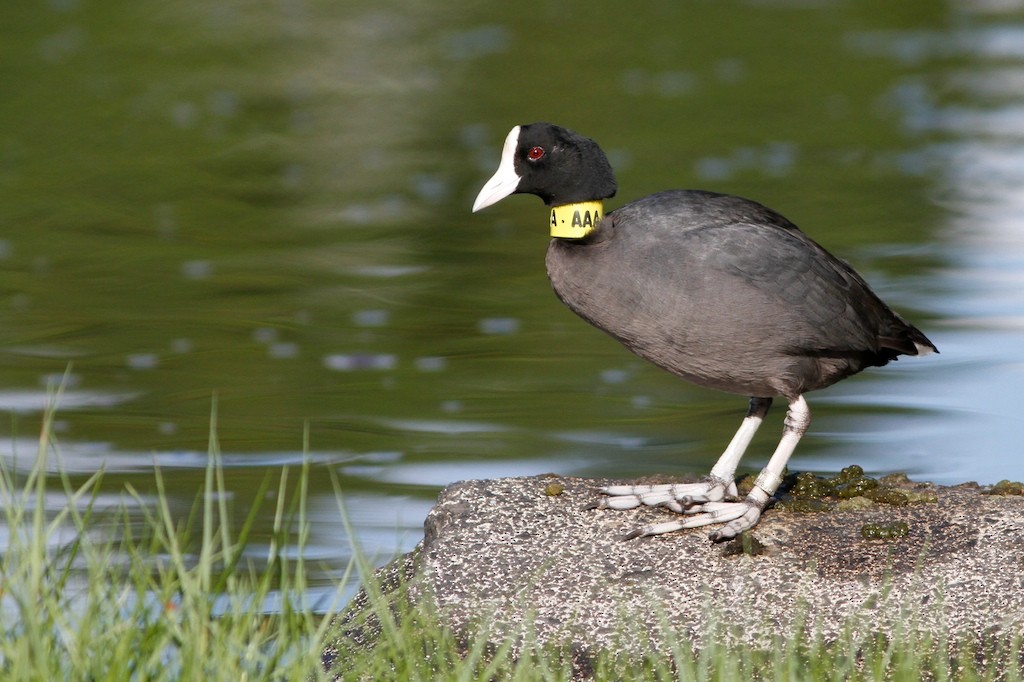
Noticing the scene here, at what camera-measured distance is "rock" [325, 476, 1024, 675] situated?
495 cm

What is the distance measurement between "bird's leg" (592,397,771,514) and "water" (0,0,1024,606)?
861 mm

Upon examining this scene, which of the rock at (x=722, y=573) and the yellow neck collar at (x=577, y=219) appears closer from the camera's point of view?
the rock at (x=722, y=573)

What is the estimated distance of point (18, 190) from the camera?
1296cm

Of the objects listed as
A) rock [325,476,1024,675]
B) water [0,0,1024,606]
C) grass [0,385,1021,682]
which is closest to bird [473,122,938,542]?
rock [325,476,1024,675]

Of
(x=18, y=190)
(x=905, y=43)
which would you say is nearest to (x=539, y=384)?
→ (x=18, y=190)

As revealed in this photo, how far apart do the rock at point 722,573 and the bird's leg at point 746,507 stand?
0.15ft

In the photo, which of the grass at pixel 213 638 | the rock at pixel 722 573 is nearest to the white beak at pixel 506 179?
the rock at pixel 722 573

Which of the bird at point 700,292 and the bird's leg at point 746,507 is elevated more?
the bird at point 700,292

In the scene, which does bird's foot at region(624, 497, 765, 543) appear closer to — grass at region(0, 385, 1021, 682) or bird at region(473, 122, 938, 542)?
bird at region(473, 122, 938, 542)

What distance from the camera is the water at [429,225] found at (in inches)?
313

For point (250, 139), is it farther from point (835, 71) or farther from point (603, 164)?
point (603, 164)

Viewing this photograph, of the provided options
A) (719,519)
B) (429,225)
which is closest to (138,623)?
(719,519)

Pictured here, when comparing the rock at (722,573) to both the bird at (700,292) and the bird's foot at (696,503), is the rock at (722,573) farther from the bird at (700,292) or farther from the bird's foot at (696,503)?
the bird at (700,292)

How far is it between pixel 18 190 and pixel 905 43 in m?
11.5
